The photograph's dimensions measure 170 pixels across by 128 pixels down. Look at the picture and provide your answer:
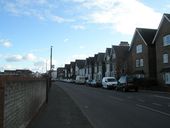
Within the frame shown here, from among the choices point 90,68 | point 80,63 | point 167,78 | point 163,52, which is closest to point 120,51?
point 163,52

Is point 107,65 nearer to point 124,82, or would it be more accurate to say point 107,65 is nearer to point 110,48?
point 110,48

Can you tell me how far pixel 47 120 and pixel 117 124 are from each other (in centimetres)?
321

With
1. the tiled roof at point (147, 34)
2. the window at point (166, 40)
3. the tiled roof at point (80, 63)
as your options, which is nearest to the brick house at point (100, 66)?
the tiled roof at point (147, 34)

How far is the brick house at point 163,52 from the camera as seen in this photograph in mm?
52938

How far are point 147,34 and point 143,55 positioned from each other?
4.24 m

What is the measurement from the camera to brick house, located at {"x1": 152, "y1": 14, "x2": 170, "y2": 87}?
174ft

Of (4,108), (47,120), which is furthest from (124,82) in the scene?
(4,108)

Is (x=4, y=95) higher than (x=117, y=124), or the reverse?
(x=4, y=95)

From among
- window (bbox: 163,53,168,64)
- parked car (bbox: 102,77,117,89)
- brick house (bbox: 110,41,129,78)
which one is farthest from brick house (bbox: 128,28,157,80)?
brick house (bbox: 110,41,129,78)

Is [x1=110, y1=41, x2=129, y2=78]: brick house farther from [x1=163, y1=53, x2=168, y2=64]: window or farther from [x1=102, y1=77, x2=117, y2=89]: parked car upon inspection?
[x1=163, y1=53, x2=168, y2=64]: window

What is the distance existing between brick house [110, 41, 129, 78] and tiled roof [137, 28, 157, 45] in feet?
46.4

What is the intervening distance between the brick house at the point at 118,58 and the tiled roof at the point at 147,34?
1413 centimetres

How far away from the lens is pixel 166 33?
53.5 metres

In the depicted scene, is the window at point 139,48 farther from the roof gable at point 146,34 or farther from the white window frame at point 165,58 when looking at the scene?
the white window frame at point 165,58
